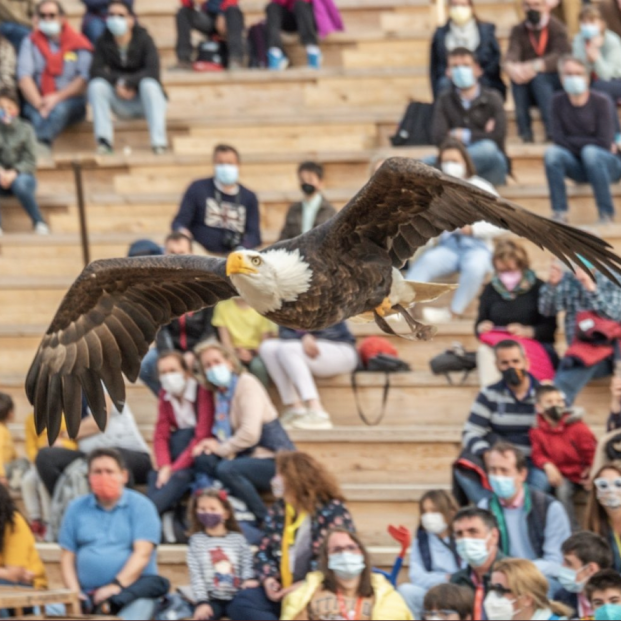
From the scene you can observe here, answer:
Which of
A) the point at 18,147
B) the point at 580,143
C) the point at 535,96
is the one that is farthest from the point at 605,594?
the point at 18,147

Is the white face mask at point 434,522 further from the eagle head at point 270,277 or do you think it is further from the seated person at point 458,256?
the seated person at point 458,256

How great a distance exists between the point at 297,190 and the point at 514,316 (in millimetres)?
2865

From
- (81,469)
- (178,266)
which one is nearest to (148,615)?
(81,469)

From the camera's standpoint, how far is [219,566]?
980 cm

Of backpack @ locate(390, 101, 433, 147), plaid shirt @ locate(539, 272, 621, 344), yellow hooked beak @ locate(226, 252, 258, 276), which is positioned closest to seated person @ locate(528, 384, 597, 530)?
plaid shirt @ locate(539, 272, 621, 344)

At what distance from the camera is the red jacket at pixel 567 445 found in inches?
390

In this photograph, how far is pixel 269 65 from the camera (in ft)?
48.6

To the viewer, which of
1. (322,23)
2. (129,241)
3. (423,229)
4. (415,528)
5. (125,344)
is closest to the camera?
(423,229)

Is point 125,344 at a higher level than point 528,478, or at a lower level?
higher

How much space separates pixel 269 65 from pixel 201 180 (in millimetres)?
2753

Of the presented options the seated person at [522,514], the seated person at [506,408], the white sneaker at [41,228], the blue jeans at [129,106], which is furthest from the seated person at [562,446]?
the blue jeans at [129,106]

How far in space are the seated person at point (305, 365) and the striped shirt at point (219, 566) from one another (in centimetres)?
145

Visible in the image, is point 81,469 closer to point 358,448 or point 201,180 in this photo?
point 358,448

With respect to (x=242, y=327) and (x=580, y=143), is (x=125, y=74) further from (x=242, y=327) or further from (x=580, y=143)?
(x=580, y=143)
